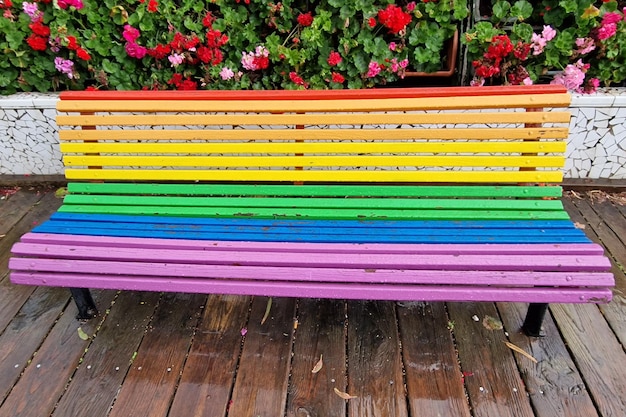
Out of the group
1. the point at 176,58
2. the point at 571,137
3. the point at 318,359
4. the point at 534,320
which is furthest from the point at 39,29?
the point at 571,137

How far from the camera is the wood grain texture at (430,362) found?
1915 mm

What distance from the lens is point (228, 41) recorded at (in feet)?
10.3

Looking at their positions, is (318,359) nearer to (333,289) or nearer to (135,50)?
(333,289)

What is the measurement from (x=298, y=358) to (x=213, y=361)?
360 millimetres

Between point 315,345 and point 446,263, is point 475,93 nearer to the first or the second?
point 446,263

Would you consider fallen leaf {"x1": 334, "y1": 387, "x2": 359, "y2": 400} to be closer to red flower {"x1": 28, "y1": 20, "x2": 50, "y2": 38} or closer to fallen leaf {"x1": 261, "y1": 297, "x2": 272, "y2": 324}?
fallen leaf {"x1": 261, "y1": 297, "x2": 272, "y2": 324}

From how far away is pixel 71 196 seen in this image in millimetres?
2391

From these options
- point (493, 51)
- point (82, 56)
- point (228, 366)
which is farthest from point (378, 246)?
point (82, 56)

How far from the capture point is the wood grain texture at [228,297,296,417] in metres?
1.94

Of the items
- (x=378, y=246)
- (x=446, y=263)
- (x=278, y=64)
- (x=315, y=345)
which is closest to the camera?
(x=446, y=263)

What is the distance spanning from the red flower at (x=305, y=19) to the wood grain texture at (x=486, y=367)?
1.85 metres

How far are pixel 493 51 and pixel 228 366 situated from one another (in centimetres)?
232

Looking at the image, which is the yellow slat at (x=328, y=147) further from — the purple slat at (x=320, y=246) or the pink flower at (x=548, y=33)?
the pink flower at (x=548, y=33)

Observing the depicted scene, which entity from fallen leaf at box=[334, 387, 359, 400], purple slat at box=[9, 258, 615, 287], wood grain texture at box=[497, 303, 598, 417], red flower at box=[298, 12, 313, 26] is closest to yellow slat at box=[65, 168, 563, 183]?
purple slat at box=[9, 258, 615, 287]
